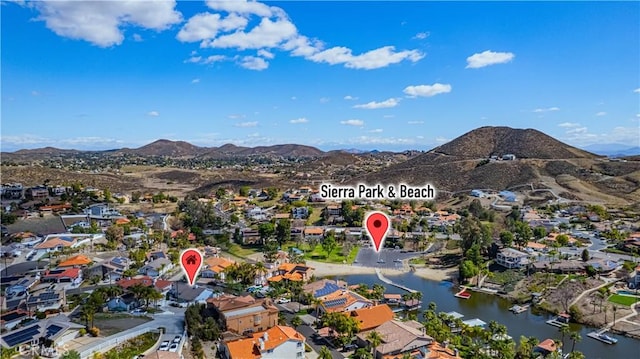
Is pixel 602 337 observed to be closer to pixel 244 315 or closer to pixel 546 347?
pixel 546 347

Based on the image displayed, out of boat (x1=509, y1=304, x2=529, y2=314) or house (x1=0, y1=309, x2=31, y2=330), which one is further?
boat (x1=509, y1=304, x2=529, y2=314)

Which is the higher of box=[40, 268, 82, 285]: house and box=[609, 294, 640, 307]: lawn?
box=[40, 268, 82, 285]: house

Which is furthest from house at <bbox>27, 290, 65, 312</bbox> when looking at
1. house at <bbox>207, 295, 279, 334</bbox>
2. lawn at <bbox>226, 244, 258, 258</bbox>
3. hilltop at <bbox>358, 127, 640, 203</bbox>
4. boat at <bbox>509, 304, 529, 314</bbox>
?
hilltop at <bbox>358, 127, 640, 203</bbox>

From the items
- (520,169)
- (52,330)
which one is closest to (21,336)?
(52,330)

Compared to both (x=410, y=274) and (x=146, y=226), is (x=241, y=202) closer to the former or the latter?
(x=146, y=226)

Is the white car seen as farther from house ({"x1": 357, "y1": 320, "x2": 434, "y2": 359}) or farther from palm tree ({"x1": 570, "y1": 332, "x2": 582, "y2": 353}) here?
palm tree ({"x1": 570, "y1": 332, "x2": 582, "y2": 353})

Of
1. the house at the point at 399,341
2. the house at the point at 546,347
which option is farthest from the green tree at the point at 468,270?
the house at the point at 399,341
